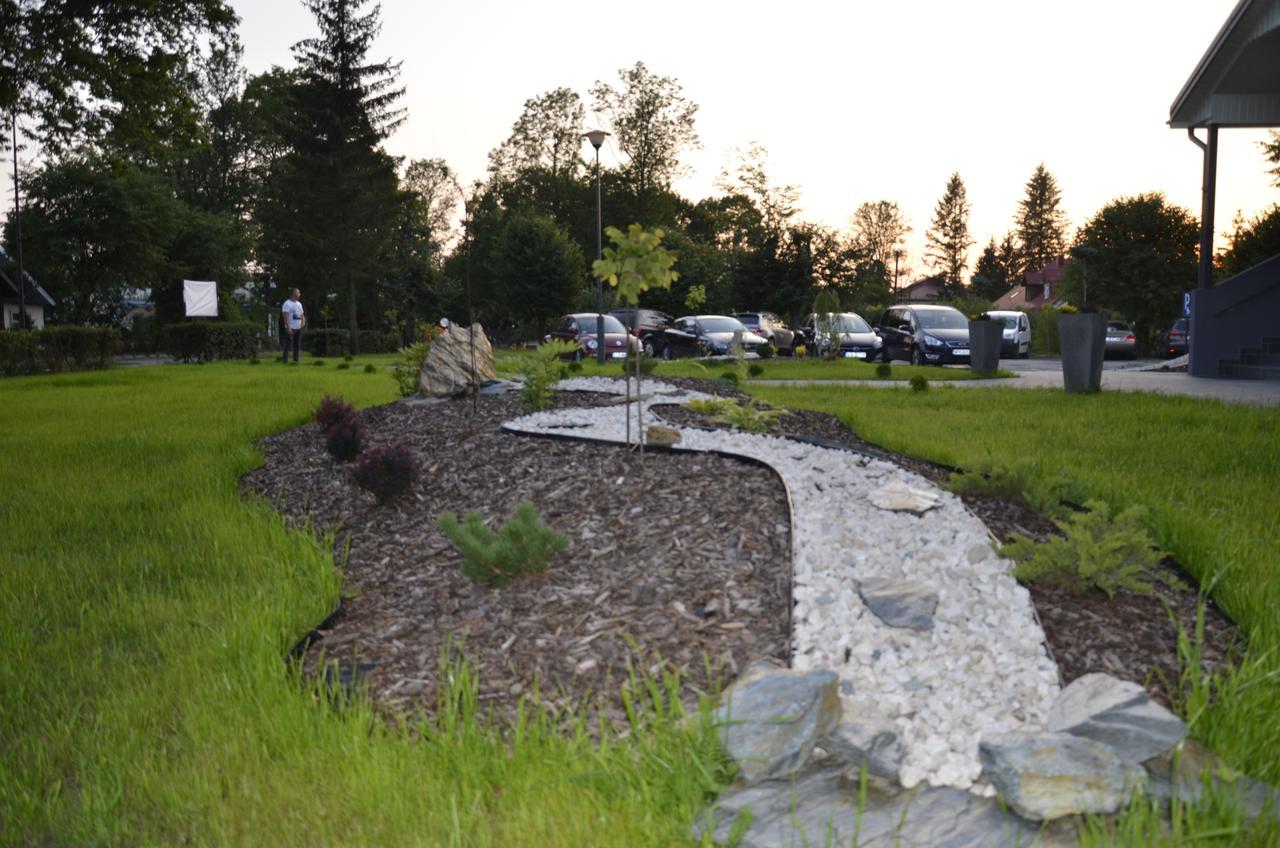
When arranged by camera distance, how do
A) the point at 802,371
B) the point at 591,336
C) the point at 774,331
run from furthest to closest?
1. the point at 774,331
2. the point at 591,336
3. the point at 802,371

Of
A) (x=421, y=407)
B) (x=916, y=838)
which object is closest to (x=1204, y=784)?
(x=916, y=838)

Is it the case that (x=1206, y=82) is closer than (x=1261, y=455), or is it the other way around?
(x=1261, y=455)

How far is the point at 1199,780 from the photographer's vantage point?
245 centimetres

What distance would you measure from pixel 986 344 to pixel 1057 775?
49.6 ft

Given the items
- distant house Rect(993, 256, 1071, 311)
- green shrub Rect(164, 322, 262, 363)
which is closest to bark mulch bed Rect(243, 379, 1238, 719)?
green shrub Rect(164, 322, 262, 363)

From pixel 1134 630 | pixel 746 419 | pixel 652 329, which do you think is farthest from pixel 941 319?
pixel 1134 630

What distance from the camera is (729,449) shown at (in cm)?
564

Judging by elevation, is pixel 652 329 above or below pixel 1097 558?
above

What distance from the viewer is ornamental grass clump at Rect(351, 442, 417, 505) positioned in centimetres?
529

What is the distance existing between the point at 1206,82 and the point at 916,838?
1484 cm

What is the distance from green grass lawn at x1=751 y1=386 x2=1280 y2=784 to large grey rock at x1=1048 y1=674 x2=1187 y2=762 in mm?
160

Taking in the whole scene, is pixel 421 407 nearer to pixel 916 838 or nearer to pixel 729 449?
pixel 729 449

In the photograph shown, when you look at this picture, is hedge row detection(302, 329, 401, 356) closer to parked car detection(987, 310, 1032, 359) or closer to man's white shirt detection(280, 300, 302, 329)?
man's white shirt detection(280, 300, 302, 329)

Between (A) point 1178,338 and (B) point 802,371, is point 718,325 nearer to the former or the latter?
(B) point 802,371
